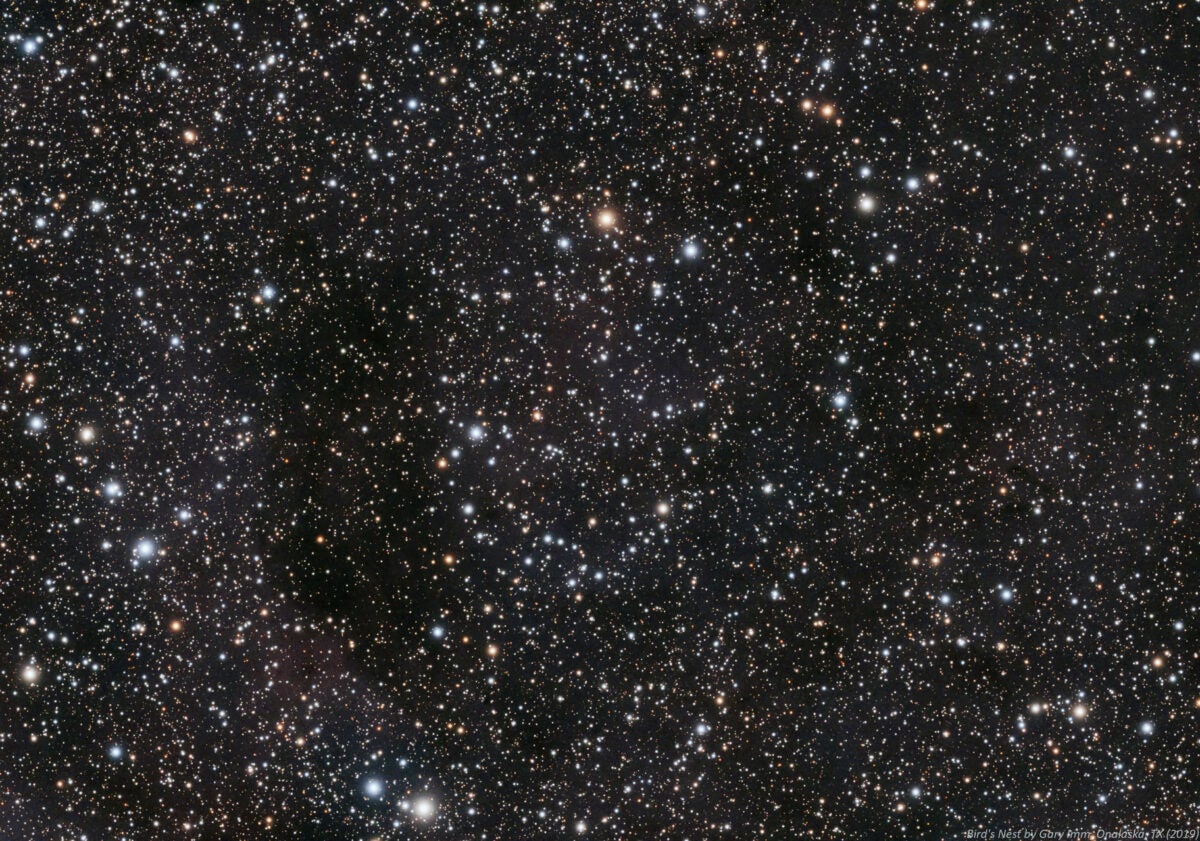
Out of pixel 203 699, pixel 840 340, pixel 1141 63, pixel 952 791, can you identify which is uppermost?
pixel 1141 63

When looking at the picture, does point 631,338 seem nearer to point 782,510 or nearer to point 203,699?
point 782,510

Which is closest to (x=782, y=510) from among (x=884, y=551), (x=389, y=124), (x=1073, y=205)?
(x=884, y=551)

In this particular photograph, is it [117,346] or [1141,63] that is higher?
[1141,63]

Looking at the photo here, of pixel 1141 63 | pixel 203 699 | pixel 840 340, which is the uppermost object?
pixel 1141 63

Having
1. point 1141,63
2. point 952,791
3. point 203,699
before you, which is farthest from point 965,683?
point 203,699

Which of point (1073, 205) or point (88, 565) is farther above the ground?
point (1073, 205)

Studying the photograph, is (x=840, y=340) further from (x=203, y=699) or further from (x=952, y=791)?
(x=203, y=699)
